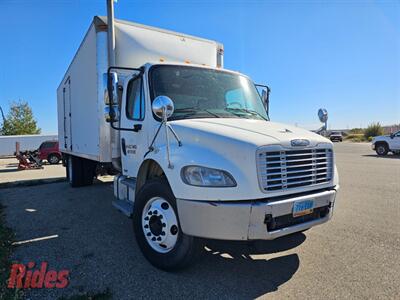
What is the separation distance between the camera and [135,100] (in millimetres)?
4898

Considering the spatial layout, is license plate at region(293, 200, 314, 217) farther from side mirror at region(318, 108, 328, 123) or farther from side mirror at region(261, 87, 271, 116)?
side mirror at region(261, 87, 271, 116)

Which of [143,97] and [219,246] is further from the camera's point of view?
→ [143,97]

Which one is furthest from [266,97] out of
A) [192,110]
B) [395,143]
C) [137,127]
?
[395,143]

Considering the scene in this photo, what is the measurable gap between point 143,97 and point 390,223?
4.79 metres

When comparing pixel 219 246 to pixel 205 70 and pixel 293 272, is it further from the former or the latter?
pixel 205 70

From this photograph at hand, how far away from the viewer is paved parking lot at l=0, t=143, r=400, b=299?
3211mm

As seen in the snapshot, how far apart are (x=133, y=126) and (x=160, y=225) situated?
1766 millimetres

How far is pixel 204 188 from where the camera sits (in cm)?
310

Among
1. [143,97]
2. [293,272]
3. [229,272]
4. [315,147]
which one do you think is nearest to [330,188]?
[315,147]

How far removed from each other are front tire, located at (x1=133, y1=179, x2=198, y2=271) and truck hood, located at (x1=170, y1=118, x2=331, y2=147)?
0.71 metres

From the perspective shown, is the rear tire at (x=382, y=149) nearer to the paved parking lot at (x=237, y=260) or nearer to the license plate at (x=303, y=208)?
the paved parking lot at (x=237, y=260)

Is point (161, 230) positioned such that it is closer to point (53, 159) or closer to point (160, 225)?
point (160, 225)

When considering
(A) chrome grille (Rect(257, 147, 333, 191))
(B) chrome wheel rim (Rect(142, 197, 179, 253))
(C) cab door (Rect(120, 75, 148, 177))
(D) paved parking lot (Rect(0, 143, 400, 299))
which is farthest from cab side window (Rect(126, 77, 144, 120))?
(A) chrome grille (Rect(257, 147, 333, 191))

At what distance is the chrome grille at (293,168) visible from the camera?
3.10 m
